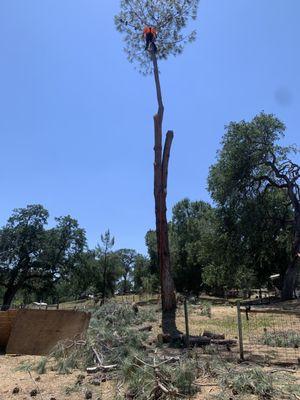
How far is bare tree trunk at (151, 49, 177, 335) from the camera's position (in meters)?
15.9

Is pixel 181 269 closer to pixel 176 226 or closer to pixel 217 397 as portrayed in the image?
pixel 176 226

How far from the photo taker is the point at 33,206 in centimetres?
4425

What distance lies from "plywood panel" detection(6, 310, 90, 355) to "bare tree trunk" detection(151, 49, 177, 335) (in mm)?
4448

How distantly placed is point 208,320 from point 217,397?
10.7 m

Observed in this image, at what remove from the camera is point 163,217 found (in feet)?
54.9

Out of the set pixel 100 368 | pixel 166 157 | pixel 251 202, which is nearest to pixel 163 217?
pixel 166 157

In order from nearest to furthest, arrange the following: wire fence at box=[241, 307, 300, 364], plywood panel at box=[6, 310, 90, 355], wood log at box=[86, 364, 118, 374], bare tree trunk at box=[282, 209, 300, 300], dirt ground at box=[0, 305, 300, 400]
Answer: dirt ground at box=[0, 305, 300, 400]
wood log at box=[86, 364, 118, 374]
wire fence at box=[241, 307, 300, 364]
plywood panel at box=[6, 310, 90, 355]
bare tree trunk at box=[282, 209, 300, 300]

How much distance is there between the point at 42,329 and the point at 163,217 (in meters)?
6.87

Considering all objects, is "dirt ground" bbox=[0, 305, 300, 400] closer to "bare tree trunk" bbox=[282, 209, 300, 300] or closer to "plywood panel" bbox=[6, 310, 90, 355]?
"plywood panel" bbox=[6, 310, 90, 355]

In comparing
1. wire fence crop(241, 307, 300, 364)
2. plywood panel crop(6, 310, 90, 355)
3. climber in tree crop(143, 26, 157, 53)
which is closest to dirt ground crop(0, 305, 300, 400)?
wire fence crop(241, 307, 300, 364)

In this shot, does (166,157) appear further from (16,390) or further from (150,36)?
(16,390)

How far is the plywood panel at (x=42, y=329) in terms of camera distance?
1062 cm

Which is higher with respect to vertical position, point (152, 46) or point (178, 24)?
point (178, 24)

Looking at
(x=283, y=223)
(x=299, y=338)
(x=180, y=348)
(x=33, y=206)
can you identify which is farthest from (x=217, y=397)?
(x=33, y=206)
